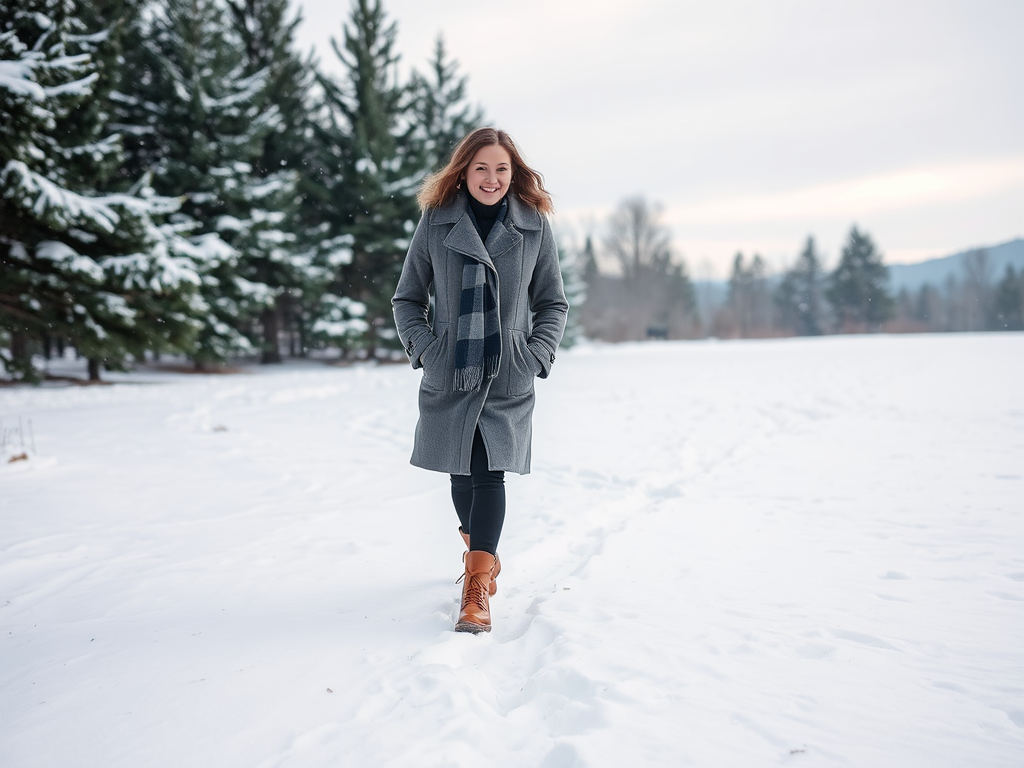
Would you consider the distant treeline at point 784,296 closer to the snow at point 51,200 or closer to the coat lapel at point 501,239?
the snow at point 51,200

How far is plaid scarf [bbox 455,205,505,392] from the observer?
8.04 ft

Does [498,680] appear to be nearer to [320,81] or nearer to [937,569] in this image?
[937,569]

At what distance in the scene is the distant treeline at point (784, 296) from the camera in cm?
4778

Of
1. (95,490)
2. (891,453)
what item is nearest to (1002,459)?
(891,453)

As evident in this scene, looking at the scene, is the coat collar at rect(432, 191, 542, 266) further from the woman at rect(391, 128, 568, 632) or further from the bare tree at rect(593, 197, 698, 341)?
the bare tree at rect(593, 197, 698, 341)

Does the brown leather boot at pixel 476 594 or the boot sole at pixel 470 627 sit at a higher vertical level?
the brown leather boot at pixel 476 594

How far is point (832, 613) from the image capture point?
2.52 meters

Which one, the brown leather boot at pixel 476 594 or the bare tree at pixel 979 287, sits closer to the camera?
the brown leather boot at pixel 476 594

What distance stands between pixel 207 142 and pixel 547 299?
15791 millimetres

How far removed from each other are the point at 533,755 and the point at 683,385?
35.2 feet

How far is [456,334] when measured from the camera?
2512mm

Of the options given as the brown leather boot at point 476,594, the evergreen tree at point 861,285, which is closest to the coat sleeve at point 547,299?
the brown leather boot at point 476,594

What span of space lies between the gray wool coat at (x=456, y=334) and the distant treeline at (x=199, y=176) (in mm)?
8841

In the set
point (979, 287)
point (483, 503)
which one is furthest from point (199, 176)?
point (979, 287)
